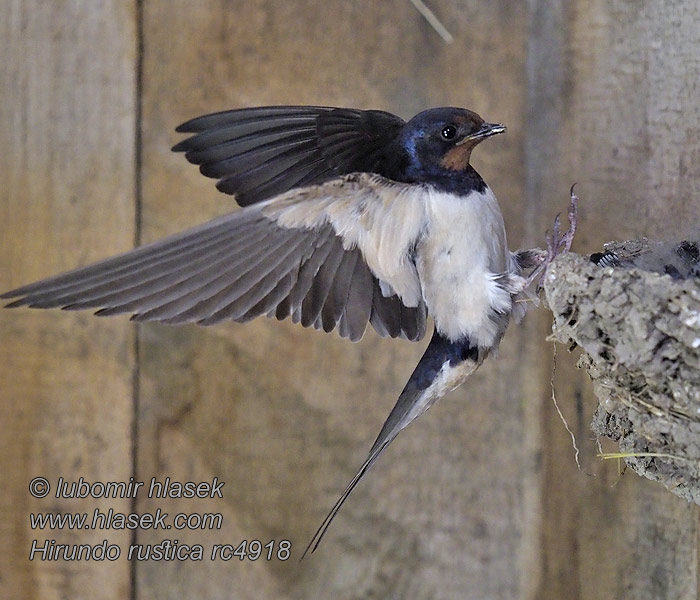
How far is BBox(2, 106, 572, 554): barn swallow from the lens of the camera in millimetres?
1086

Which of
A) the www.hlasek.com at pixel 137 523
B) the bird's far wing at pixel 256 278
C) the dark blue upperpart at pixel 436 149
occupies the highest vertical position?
the dark blue upperpart at pixel 436 149

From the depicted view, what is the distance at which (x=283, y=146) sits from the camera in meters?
1.31

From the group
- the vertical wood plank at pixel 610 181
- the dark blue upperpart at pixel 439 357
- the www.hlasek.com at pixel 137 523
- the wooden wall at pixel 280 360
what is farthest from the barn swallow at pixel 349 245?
the www.hlasek.com at pixel 137 523

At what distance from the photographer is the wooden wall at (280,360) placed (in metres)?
1.57

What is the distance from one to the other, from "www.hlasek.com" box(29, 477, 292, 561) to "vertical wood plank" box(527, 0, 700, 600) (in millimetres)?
554

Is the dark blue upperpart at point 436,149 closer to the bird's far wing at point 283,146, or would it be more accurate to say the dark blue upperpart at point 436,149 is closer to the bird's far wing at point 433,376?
the bird's far wing at point 283,146

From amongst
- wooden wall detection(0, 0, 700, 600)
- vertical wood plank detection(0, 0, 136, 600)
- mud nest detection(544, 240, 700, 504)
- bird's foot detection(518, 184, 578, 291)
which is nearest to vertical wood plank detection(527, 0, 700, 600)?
wooden wall detection(0, 0, 700, 600)

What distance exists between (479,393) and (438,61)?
2.10 feet

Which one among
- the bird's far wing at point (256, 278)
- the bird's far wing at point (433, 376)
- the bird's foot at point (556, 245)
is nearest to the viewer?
the bird's far wing at point (256, 278)

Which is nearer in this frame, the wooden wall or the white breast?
the white breast

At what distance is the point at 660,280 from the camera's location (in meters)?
0.89

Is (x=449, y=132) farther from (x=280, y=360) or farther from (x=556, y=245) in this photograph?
(x=280, y=360)

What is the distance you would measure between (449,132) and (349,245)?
21 centimetres

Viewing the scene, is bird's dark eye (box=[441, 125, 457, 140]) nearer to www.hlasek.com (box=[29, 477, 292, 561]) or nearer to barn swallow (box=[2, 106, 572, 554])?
barn swallow (box=[2, 106, 572, 554])
